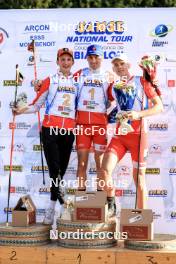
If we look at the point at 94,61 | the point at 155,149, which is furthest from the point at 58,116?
the point at 155,149

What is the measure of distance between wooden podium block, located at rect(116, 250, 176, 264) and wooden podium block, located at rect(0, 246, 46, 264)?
600 millimetres

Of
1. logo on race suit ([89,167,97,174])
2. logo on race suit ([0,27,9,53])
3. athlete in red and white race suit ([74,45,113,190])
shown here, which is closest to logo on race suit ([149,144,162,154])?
athlete in red and white race suit ([74,45,113,190])

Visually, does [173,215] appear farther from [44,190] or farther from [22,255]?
[22,255]

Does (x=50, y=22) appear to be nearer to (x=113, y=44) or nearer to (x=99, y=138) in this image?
(x=113, y=44)

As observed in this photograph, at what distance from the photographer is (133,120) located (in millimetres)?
5883

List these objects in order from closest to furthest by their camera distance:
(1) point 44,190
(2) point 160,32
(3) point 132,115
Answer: (3) point 132,115
(2) point 160,32
(1) point 44,190

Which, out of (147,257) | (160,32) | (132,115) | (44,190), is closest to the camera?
(147,257)

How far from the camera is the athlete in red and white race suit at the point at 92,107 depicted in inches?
232

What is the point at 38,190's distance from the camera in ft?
20.2

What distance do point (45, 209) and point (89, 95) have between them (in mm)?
1083

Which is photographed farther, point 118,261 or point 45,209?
point 45,209

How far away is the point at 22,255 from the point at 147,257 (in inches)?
37.2

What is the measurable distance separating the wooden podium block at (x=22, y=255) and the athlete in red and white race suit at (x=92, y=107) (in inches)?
36.7

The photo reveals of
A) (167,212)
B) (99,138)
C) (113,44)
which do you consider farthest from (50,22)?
(167,212)
